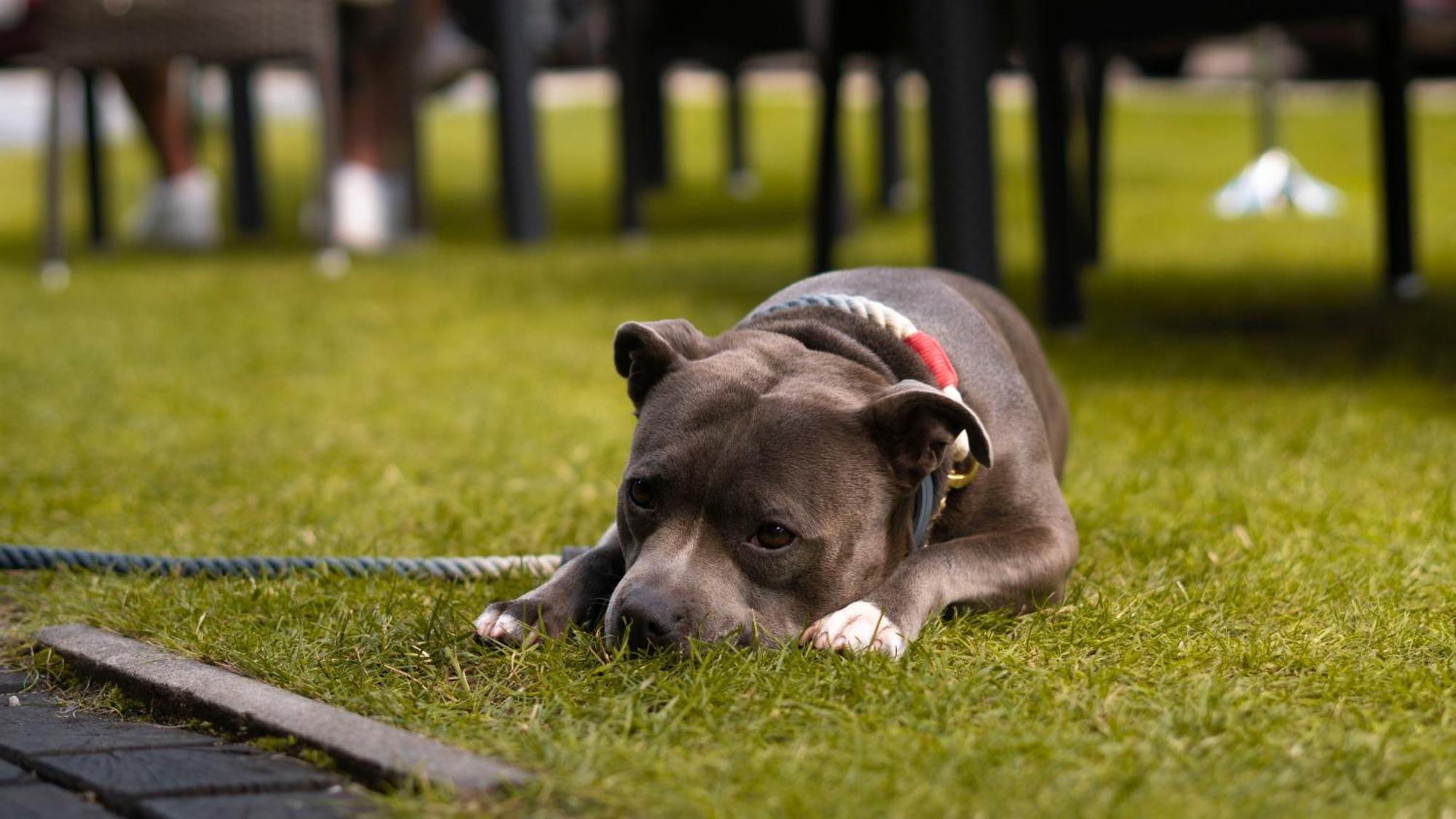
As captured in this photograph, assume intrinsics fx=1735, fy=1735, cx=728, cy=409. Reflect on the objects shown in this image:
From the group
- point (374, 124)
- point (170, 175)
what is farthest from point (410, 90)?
point (170, 175)

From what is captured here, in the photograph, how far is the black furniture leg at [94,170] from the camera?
9523mm

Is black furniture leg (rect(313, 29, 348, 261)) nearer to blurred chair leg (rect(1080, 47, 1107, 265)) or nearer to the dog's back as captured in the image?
blurred chair leg (rect(1080, 47, 1107, 265))

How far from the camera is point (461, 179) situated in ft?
46.6

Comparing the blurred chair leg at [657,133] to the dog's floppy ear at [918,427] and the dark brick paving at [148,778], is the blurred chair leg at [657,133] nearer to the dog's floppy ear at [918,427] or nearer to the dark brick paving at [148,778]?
the dog's floppy ear at [918,427]

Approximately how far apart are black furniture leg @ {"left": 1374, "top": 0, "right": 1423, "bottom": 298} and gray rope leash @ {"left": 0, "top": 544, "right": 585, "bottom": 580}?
4179 mm

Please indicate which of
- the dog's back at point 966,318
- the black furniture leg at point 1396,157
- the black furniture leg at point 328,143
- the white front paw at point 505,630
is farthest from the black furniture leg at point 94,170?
the white front paw at point 505,630

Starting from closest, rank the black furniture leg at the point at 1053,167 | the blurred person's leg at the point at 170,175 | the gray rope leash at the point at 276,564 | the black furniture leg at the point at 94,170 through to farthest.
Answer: the gray rope leash at the point at 276,564, the black furniture leg at the point at 1053,167, the blurred person's leg at the point at 170,175, the black furniture leg at the point at 94,170

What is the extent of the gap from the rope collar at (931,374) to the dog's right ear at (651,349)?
0.26 meters

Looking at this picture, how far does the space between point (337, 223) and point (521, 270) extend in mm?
1114

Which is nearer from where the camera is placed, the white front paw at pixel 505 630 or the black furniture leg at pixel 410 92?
the white front paw at pixel 505 630

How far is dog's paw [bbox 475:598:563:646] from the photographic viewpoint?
2.56 meters

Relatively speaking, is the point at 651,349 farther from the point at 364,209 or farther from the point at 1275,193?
the point at 1275,193

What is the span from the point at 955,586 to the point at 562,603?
608mm

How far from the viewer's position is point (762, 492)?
8.25 feet
